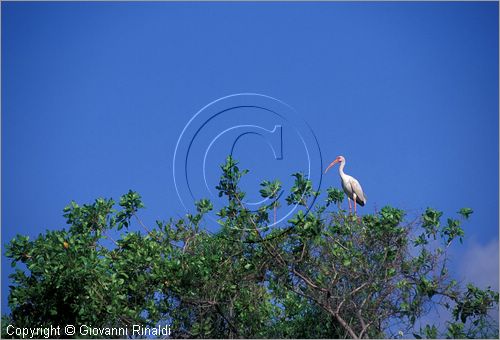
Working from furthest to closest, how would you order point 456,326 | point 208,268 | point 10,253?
point 10,253 < point 208,268 < point 456,326

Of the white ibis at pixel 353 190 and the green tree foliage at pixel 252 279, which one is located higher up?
the white ibis at pixel 353 190

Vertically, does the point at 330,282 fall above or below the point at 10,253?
below

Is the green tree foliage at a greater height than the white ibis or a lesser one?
lesser

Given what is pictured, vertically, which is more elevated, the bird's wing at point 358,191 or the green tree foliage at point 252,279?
the bird's wing at point 358,191

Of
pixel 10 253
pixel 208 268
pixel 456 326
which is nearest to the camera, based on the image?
pixel 456 326

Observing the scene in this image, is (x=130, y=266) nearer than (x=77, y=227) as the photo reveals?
Yes

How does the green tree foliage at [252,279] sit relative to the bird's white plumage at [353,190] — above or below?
below

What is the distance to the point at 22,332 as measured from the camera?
514 inches

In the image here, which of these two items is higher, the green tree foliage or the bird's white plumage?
the bird's white plumage

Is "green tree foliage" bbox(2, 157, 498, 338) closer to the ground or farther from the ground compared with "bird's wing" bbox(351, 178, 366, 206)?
closer to the ground

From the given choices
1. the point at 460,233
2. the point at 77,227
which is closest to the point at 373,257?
the point at 460,233

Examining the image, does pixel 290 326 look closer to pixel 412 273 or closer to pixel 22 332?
pixel 412 273

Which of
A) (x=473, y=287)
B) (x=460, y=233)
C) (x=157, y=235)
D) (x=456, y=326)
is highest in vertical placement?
(x=157, y=235)

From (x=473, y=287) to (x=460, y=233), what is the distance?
0.85m
